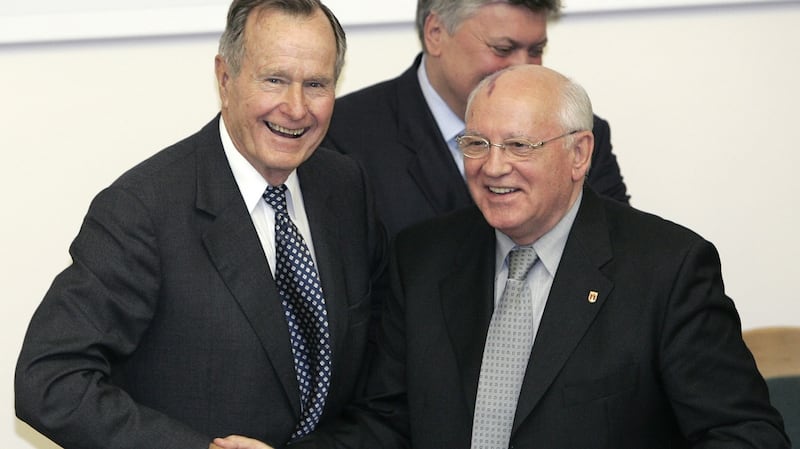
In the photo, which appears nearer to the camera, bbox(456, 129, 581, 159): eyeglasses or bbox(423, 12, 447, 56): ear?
bbox(456, 129, 581, 159): eyeglasses

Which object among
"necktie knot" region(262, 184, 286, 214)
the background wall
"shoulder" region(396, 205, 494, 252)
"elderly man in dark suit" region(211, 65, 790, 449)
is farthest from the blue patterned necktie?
the background wall

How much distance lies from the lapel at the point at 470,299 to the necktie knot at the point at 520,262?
6 cm

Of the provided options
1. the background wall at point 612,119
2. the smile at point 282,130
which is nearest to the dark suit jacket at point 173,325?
the smile at point 282,130

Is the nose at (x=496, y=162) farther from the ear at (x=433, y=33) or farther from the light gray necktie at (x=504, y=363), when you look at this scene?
the ear at (x=433, y=33)

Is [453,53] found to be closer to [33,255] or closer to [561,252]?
[561,252]

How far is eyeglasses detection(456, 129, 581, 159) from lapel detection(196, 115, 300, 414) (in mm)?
521

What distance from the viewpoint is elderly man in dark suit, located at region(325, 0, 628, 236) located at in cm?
358

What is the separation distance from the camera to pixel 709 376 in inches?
107

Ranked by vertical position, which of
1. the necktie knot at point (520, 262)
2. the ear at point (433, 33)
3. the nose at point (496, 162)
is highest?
the ear at point (433, 33)

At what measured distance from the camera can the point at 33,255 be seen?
4.02 meters

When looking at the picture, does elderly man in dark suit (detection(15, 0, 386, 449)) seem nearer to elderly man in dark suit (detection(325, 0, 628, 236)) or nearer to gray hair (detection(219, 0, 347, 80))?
gray hair (detection(219, 0, 347, 80))

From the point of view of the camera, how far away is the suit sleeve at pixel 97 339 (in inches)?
102

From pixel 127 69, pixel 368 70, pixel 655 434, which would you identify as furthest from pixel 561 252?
pixel 127 69

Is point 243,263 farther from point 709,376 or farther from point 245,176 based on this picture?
point 709,376
